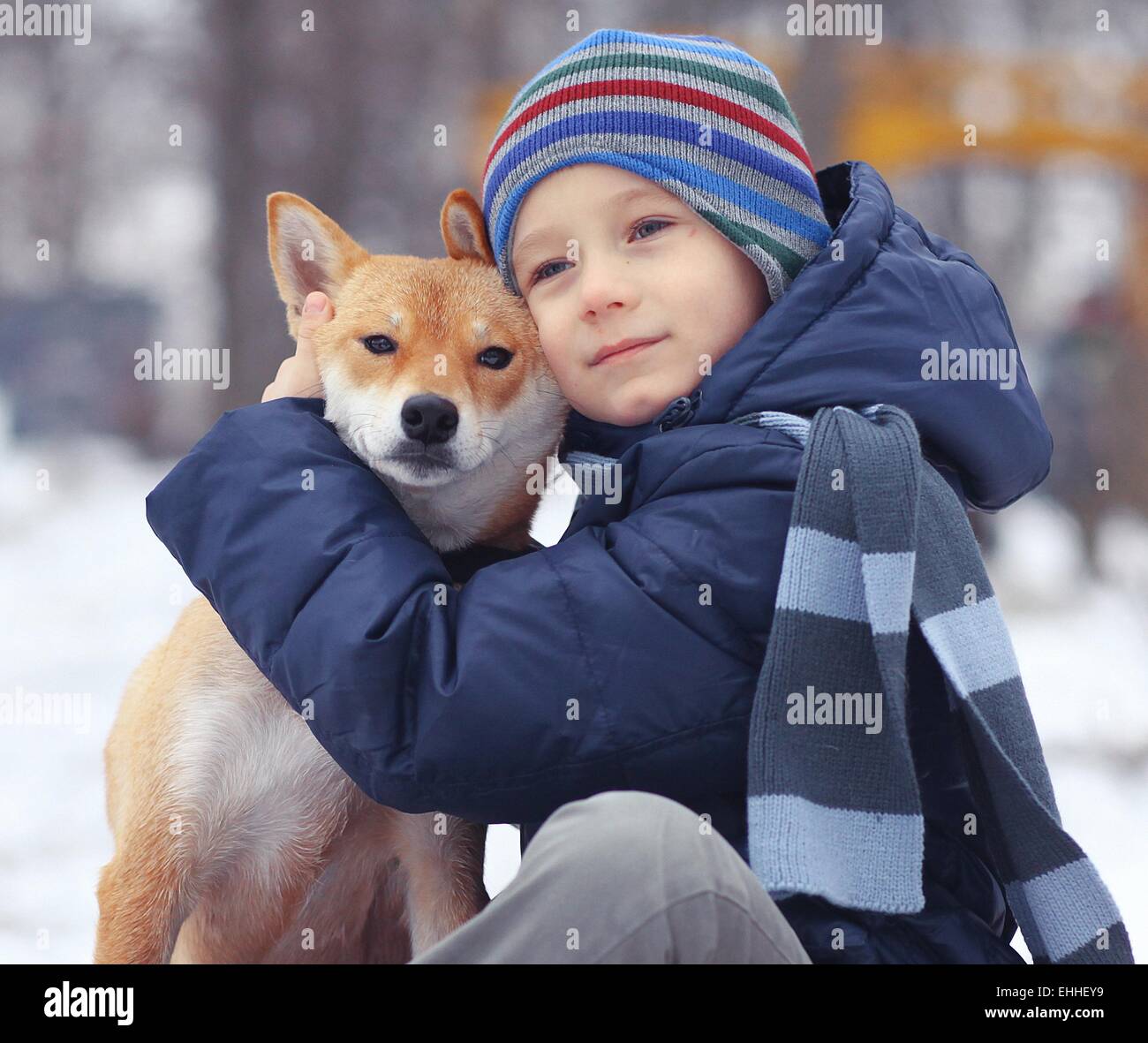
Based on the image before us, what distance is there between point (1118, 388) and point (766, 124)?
6734 millimetres

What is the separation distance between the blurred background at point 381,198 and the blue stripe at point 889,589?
4077 mm

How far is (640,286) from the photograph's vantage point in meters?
1.87

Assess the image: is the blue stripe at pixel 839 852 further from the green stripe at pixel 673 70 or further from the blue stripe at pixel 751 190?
the green stripe at pixel 673 70

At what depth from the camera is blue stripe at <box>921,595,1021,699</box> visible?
5.05 feet

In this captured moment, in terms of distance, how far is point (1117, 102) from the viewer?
7816mm

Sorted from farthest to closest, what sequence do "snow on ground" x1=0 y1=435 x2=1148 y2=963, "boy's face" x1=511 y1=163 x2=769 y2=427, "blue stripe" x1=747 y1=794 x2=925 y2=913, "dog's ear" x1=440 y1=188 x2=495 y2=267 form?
"snow on ground" x1=0 y1=435 x2=1148 y2=963 < "dog's ear" x1=440 y1=188 x2=495 y2=267 < "boy's face" x1=511 y1=163 x2=769 y2=427 < "blue stripe" x1=747 y1=794 x2=925 y2=913

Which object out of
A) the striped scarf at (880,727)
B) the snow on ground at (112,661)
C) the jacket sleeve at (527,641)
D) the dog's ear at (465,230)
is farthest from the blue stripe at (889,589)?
the snow on ground at (112,661)

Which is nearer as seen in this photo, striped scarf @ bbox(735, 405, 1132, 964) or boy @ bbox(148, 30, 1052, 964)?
boy @ bbox(148, 30, 1052, 964)

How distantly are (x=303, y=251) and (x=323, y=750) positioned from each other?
1000 mm

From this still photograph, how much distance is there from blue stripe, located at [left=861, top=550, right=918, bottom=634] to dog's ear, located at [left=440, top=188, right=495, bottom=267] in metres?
1.16

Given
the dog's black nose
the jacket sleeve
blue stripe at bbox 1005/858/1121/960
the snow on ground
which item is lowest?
the snow on ground

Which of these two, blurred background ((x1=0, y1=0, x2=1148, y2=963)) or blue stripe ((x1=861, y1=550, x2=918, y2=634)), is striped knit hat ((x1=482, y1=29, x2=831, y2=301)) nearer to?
blue stripe ((x1=861, y1=550, x2=918, y2=634))

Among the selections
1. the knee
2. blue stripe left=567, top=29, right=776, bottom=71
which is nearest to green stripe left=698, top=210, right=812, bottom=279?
blue stripe left=567, top=29, right=776, bottom=71

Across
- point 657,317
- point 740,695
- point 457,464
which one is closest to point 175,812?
point 457,464
